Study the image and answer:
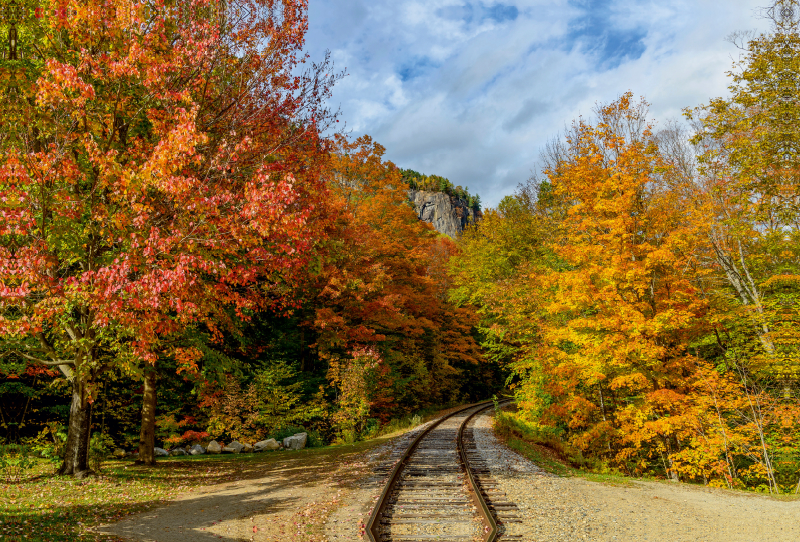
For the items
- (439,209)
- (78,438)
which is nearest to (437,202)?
(439,209)

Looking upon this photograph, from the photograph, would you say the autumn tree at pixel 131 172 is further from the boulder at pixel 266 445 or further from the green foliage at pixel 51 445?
the boulder at pixel 266 445

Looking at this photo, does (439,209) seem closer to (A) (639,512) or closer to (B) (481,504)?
(A) (639,512)

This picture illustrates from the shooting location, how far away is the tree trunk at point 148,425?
41.9 feet

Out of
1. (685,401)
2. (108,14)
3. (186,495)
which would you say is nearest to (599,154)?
(685,401)

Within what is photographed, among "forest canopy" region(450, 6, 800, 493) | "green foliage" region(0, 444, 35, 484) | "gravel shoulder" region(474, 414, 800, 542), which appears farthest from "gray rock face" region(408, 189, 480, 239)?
"green foliage" region(0, 444, 35, 484)

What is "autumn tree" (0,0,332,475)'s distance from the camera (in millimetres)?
7535

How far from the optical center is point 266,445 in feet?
55.1

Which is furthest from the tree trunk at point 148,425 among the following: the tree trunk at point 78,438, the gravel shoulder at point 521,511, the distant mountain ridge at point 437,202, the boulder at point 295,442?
the distant mountain ridge at point 437,202

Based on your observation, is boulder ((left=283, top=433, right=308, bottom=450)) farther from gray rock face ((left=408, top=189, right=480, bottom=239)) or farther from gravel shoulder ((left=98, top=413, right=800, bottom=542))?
gray rock face ((left=408, top=189, right=480, bottom=239))

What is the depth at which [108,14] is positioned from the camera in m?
8.08

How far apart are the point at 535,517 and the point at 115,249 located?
963 cm

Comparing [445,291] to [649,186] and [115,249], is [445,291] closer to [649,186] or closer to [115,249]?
[649,186]

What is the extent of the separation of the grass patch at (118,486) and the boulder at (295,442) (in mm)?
1407

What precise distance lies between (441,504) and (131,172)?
8.03 metres
